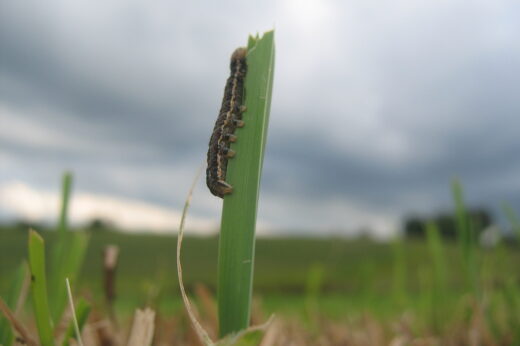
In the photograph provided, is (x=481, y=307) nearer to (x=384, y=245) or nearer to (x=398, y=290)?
(x=398, y=290)

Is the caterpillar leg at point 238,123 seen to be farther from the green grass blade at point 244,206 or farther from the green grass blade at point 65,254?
the green grass blade at point 65,254

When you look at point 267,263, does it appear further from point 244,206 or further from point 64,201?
point 244,206

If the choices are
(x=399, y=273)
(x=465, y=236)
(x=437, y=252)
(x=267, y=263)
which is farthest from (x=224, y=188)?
(x=267, y=263)

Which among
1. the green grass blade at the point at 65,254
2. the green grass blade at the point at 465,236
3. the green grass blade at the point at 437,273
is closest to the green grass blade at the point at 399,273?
the green grass blade at the point at 437,273

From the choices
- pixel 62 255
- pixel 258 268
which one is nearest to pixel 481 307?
pixel 62 255

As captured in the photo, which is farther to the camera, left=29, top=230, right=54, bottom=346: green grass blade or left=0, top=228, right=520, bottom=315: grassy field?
left=0, top=228, right=520, bottom=315: grassy field

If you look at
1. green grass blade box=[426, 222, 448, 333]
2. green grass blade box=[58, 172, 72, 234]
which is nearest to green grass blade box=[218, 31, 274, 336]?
green grass blade box=[58, 172, 72, 234]

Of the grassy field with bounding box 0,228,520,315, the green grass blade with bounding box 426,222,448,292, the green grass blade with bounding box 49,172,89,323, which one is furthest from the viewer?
the grassy field with bounding box 0,228,520,315

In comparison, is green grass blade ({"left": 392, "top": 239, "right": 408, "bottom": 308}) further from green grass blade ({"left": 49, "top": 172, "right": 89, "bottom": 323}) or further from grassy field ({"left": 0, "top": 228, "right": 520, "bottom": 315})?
grassy field ({"left": 0, "top": 228, "right": 520, "bottom": 315})
